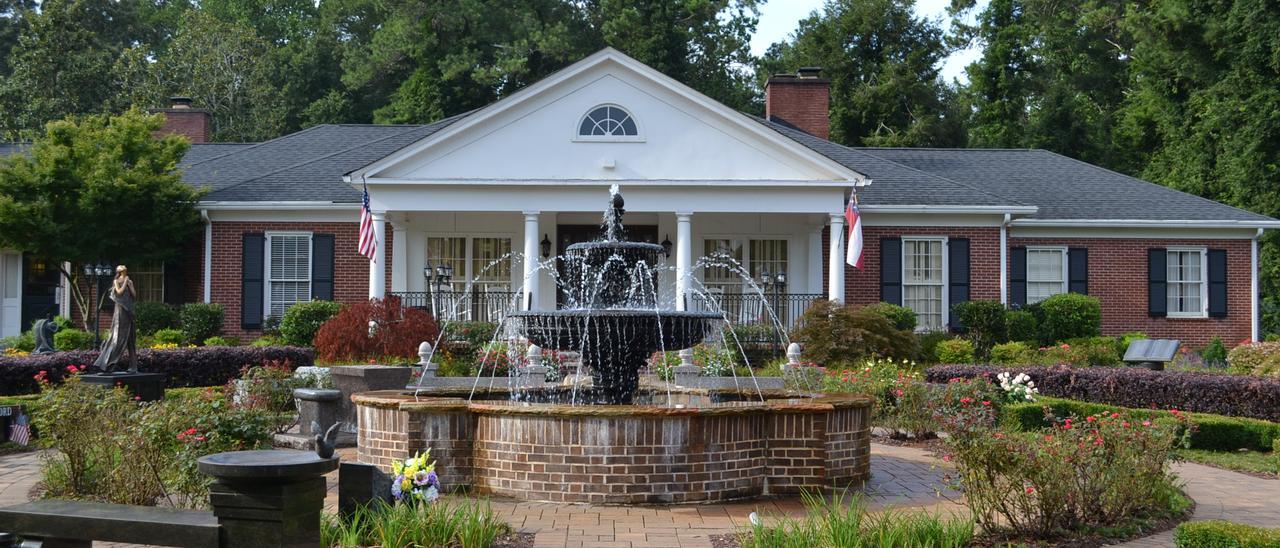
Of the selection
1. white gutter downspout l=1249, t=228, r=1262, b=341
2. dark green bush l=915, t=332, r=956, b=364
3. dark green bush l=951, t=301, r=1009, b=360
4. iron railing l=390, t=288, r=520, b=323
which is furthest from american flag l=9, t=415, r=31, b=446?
white gutter downspout l=1249, t=228, r=1262, b=341

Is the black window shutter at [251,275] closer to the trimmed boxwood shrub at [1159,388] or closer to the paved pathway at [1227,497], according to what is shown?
the trimmed boxwood shrub at [1159,388]

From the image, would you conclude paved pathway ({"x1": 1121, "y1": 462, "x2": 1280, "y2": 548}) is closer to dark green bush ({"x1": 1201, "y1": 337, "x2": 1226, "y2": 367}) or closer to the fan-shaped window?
dark green bush ({"x1": 1201, "y1": 337, "x2": 1226, "y2": 367})

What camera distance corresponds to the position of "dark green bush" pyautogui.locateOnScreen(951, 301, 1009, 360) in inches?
902

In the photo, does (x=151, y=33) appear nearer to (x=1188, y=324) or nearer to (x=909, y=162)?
(x=909, y=162)

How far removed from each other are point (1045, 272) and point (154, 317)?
18683 mm

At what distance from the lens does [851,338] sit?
62.7ft

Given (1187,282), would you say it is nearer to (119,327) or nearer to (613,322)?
(613,322)

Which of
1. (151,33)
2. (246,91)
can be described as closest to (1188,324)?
(246,91)

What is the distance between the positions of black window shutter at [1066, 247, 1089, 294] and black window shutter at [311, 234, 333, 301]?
15.9 meters

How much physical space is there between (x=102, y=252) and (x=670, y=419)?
17849 mm

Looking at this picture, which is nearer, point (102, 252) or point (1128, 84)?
point (102, 252)

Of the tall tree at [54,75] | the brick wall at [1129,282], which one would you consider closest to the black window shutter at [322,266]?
the brick wall at [1129,282]

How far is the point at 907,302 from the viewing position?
24.2 meters

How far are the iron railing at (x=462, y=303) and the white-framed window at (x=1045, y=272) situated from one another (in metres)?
11.2
